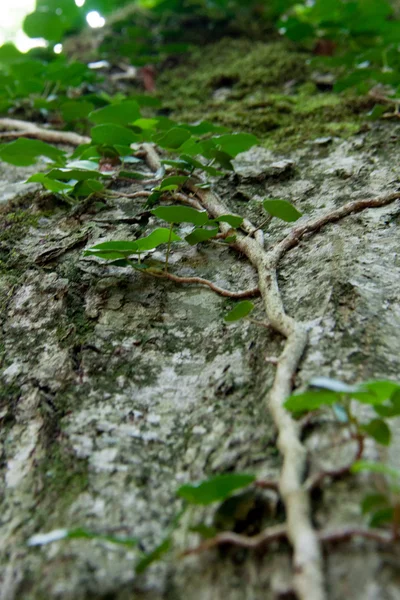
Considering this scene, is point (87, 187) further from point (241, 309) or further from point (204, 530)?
point (204, 530)

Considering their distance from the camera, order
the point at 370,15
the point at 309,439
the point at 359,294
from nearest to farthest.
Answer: the point at 309,439
the point at 359,294
the point at 370,15

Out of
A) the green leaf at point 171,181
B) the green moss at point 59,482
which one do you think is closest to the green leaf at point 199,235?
the green leaf at point 171,181

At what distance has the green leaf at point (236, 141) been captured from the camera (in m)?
1.39

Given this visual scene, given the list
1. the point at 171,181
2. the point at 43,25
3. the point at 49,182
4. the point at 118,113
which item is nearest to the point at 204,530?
the point at 171,181

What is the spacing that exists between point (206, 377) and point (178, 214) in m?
0.36

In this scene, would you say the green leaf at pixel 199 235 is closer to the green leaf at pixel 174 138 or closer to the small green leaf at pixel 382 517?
the green leaf at pixel 174 138

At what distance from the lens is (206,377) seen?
1019mm

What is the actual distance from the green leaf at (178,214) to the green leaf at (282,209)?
15 cm

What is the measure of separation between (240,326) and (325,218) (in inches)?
15.7

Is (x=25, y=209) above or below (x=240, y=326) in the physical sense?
above

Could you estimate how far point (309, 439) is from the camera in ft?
2.62

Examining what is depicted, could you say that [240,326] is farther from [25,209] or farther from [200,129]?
[25,209]

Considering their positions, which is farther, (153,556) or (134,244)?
(134,244)

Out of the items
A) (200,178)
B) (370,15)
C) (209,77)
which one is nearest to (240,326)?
(200,178)
